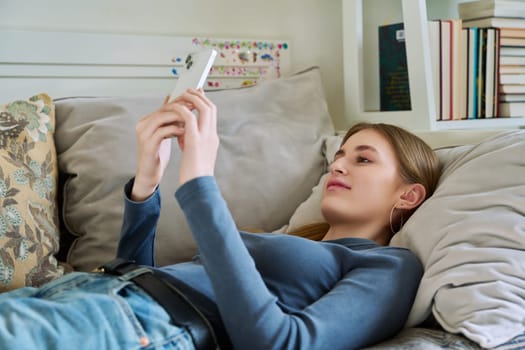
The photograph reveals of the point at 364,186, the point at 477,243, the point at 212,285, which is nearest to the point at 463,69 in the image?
the point at 364,186

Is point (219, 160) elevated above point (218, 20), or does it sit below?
below

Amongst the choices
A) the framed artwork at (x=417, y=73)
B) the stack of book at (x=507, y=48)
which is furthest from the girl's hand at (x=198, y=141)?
the stack of book at (x=507, y=48)

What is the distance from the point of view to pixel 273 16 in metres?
2.04

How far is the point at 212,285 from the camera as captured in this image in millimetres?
850

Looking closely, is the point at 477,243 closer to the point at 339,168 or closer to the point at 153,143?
the point at 339,168

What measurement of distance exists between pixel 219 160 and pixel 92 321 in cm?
73

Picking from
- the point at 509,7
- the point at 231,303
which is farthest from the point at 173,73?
the point at 231,303

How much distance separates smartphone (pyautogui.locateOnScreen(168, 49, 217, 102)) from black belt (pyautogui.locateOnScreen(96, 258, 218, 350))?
305 mm

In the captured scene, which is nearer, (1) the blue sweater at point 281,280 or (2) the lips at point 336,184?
(1) the blue sweater at point 281,280

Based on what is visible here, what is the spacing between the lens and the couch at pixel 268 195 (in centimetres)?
94

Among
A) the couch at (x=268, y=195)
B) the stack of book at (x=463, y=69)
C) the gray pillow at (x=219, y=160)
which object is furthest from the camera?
the stack of book at (x=463, y=69)

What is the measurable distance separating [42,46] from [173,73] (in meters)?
0.39

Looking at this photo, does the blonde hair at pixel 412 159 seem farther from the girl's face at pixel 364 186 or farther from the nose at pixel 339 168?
the nose at pixel 339 168

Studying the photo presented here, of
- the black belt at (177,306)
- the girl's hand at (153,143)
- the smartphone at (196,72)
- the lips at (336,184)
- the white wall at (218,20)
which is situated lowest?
the black belt at (177,306)
